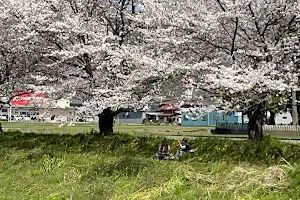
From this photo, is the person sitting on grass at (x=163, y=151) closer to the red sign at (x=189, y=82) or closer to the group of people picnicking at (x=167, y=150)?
the group of people picnicking at (x=167, y=150)

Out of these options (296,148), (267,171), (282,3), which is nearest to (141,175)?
(267,171)

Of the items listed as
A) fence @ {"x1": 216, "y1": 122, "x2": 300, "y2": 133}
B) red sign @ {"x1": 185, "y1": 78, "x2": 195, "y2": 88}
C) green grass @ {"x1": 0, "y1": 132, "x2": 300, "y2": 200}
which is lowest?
green grass @ {"x1": 0, "y1": 132, "x2": 300, "y2": 200}

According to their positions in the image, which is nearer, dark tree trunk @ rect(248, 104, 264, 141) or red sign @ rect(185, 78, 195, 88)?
red sign @ rect(185, 78, 195, 88)

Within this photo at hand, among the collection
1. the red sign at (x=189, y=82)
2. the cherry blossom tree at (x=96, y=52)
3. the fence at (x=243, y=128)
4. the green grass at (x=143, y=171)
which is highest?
the cherry blossom tree at (x=96, y=52)

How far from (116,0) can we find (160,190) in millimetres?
8195

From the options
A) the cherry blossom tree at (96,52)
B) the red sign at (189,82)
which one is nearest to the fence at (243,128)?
the cherry blossom tree at (96,52)

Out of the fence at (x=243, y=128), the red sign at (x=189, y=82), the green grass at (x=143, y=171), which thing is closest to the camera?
the green grass at (x=143, y=171)

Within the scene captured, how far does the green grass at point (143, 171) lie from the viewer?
26.2ft

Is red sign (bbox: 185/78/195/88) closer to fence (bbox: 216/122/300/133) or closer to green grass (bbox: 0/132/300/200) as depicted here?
green grass (bbox: 0/132/300/200)

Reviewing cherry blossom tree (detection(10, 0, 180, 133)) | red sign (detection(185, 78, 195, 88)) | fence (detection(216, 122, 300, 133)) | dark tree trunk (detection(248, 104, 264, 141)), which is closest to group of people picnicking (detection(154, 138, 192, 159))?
cherry blossom tree (detection(10, 0, 180, 133))

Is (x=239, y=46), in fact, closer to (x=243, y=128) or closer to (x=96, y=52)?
(x=96, y=52)

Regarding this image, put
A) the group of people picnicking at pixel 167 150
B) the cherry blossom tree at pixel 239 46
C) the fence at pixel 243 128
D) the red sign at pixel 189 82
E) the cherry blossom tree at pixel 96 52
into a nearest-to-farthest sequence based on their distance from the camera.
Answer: the cherry blossom tree at pixel 239 46
the red sign at pixel 189 82
the group of people picnicking at pixel 167 150
the cherry blossom tree at pixel 96 52
the fence at pixel 243 128

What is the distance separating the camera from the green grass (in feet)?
26.2

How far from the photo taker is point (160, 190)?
27.3 ft
